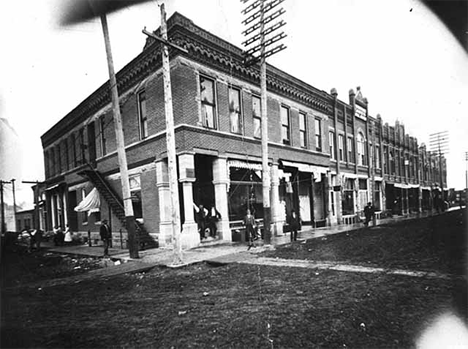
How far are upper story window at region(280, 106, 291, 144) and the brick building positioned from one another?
61mm

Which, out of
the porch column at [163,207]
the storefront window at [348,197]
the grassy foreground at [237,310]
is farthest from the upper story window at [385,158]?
the porch column at [163,207]

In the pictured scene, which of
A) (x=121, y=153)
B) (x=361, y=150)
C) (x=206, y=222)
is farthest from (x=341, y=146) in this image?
(x=121, y=153)

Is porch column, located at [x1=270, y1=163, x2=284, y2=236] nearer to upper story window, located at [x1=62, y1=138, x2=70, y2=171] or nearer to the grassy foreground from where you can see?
the grassy foreground

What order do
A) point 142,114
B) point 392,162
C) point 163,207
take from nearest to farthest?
1. point 163,207
2. point 142,114
3. point 392,162

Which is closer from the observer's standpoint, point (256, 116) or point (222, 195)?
point (222, 195)

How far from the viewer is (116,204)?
15828 millimetres

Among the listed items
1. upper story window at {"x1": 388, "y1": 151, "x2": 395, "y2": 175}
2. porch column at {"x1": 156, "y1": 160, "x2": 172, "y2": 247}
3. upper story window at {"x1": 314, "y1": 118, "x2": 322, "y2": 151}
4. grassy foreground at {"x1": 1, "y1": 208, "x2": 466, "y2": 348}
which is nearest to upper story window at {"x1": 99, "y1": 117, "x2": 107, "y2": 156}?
porch column at {"x1": 156, "y1": 160, "x2": 172, "y2": 247}

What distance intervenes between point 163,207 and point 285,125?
360 inches

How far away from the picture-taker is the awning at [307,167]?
57.7 ft

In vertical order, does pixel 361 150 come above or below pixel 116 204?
above

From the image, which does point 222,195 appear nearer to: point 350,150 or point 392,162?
point 350,150

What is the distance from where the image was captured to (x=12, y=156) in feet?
11.9

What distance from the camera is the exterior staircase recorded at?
529 inches

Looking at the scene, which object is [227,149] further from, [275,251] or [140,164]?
[275,251]
